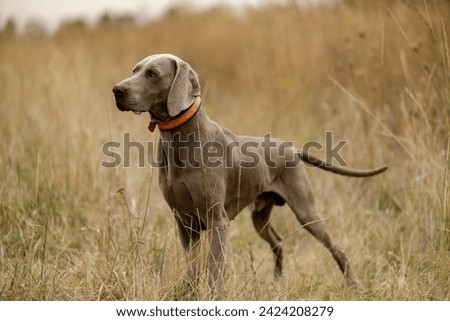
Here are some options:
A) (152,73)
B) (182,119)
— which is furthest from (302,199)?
(152,73)

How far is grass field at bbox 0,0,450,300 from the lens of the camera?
3.72m

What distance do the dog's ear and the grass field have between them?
0.44 metres

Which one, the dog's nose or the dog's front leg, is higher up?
the dog's nose

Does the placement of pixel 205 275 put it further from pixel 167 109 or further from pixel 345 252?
pixel 345 252

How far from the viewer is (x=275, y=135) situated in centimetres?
653

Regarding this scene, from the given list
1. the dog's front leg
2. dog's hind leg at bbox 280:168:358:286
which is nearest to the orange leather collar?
the dog's front leg

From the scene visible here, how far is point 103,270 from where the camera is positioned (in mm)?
3564

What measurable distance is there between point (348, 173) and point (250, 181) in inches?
33.5

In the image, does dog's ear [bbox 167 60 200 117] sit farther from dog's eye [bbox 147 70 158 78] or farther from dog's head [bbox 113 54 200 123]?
dog's eye [bbox 147 70 158 78]

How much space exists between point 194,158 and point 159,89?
0.42m

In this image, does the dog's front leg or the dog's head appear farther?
the dog's front leg

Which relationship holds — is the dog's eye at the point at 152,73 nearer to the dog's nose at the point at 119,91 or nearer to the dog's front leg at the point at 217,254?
the dog's nose at the point at 119,91

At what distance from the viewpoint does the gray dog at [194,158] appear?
10.9 feet
